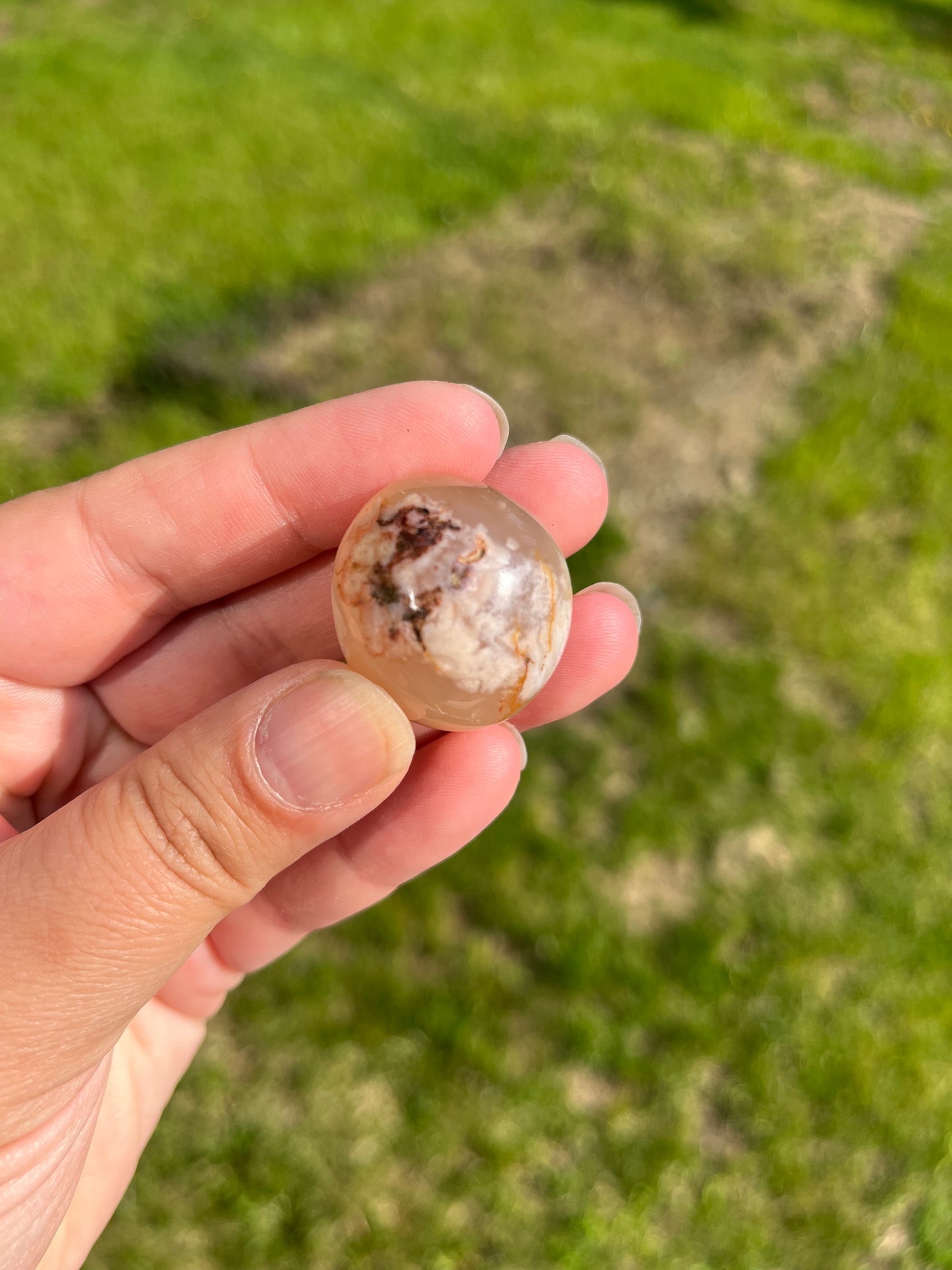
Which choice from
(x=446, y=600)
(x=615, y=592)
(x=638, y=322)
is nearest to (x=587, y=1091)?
(x=615, y=592)

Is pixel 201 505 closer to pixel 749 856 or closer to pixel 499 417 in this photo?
pixel 499 417

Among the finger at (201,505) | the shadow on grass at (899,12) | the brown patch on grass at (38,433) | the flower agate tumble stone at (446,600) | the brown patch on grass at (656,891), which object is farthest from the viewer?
the shadow on grass at (899,12)

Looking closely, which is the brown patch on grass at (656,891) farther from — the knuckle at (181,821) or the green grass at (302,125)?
the green grass at (302,125)

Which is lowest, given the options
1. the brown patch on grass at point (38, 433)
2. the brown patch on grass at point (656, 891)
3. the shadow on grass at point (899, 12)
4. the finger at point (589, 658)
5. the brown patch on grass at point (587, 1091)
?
the brown patch on grass at point (587, 1091)

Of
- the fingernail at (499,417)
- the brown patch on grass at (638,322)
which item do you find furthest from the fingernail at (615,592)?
the brown patch on grass at (638,322)

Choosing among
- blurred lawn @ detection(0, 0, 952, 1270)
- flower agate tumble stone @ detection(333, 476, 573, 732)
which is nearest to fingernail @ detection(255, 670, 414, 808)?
flower agate tumble stone @ detection(333, 476, 573, 732)

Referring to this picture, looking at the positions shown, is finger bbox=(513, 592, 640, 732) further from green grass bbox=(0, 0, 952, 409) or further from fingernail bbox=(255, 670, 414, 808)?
green grass bbox=(0, 0, 952, 409)
